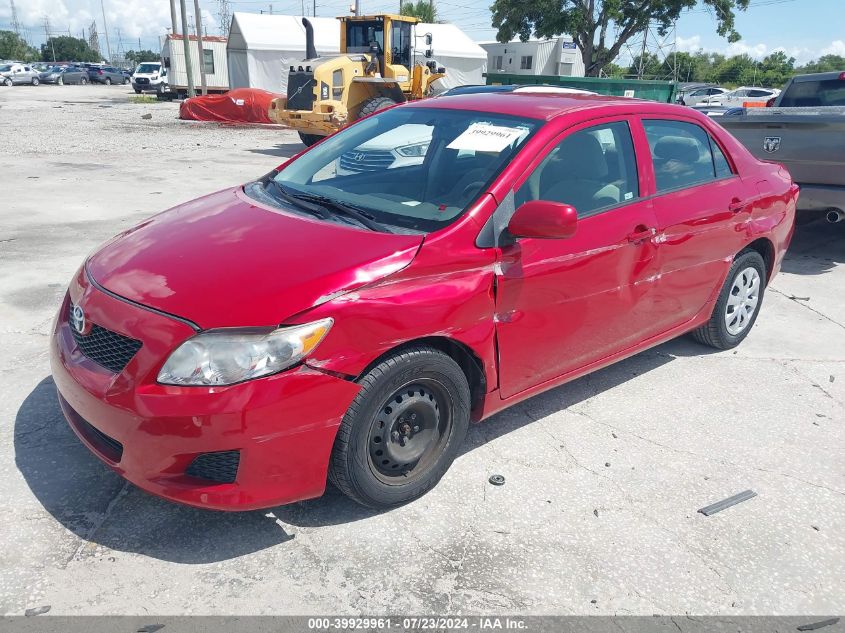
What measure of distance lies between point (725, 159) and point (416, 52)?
586 inches

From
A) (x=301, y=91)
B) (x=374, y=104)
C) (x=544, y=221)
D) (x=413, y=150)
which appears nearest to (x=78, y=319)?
(x=413, y=150)

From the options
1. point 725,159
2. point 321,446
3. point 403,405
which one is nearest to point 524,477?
point 403,405

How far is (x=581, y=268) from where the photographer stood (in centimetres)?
333

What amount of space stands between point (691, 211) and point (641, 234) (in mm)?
547

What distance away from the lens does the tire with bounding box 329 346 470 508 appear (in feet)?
8.63

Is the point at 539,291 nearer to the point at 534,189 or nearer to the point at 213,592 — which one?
the point at 534,189

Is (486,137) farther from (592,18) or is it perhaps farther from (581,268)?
(592,18)

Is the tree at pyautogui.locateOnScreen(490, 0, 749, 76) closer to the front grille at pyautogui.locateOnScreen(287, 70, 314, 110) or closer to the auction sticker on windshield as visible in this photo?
the front grille at pyautogui.locateOnScreen(287, 70, 314, 110)

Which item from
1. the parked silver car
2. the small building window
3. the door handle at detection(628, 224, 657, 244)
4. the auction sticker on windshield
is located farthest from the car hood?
the parked silver car

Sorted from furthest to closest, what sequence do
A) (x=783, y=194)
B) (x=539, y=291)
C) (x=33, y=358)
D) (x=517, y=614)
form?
(x=783, y=194) → (x=33, y=358) → (x=539, y=291) → (x=517, y=614)

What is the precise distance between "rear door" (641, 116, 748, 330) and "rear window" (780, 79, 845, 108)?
20.7 ft

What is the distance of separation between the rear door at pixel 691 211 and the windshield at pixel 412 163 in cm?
101

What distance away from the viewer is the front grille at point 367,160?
3.70 m

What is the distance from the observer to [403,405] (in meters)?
2.80
